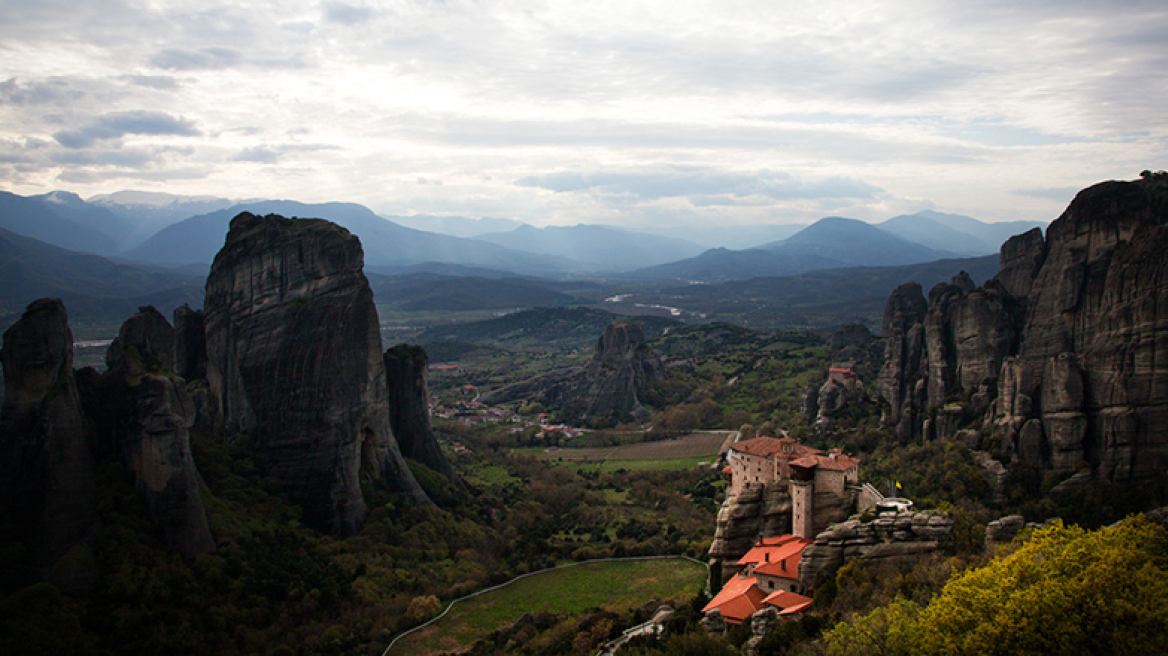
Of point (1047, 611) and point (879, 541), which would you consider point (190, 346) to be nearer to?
point (879, 541)

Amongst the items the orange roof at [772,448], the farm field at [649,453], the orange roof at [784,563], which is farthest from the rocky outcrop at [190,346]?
the farm field at [649,453]

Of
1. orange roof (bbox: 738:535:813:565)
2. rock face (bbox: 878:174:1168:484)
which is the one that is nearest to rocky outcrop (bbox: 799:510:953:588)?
orange roof (bbox: 738:535:813:565)

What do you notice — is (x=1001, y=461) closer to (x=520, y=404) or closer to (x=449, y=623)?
(x=449, y=623)

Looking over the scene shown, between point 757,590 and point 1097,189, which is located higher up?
point 1097,189

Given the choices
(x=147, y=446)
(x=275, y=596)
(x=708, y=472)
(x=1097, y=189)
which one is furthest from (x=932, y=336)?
(x=147, y=446)

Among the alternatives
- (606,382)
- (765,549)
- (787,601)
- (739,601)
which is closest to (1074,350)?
(765,549)

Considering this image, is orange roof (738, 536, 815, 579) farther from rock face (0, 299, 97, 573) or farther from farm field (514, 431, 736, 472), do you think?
farm field (514, 431, 736, 472)
